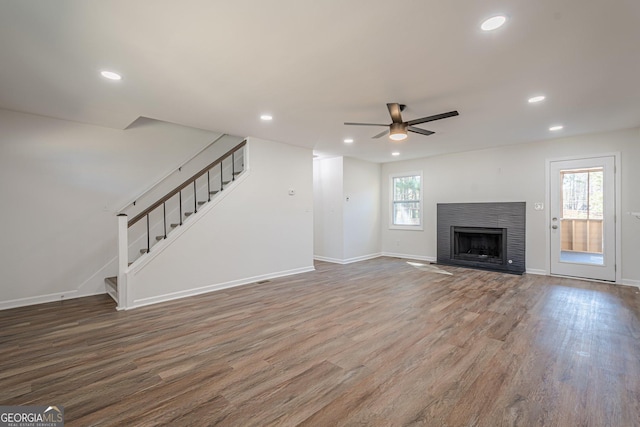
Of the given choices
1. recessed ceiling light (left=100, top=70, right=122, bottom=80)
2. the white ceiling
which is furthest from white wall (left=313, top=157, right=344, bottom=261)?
recessed ceiling light (left=100, top=70, right=122, bottom=80)

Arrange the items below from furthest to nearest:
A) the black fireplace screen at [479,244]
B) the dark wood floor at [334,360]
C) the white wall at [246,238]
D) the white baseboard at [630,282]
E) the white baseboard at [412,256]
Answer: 1. the white baseboard at [412,256]
2. the black fireplace screen at [479,244]
3. the white baseboard at [630,282]
4. the white wall at [246,238]
5. the dark wood floor at [334,360]

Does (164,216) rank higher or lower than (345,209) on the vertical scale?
lower

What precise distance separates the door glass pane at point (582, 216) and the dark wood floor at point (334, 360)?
1082 millimetres

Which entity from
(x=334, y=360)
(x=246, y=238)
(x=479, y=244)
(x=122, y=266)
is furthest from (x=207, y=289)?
(x=479, y=244)

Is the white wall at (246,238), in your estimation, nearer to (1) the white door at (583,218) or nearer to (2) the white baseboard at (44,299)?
(2) the white baseboard at (44,299)

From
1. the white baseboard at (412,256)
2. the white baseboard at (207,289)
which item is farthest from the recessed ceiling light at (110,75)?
the white baseboard at (412,256)

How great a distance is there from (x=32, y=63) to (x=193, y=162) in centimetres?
302

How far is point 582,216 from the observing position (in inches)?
208

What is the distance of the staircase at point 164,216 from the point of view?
3.90 meters

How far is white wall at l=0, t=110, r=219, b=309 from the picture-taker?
4.03 metres

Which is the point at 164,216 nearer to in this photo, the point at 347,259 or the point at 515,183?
the point at 347,259

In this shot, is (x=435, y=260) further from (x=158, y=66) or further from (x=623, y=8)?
(x=158, y=66)

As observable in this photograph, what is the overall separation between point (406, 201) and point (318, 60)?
5.88 meters

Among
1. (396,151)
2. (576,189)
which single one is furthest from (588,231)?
(396,151)
